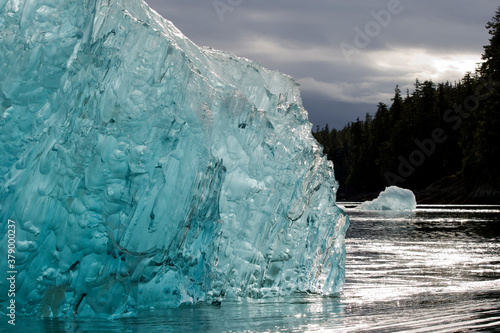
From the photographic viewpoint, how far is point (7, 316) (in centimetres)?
982

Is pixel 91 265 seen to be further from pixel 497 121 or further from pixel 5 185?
pixel 497 121

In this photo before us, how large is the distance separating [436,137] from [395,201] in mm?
40542

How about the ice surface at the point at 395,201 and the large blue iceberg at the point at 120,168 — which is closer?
the large blue iceberg at the point at 120,168

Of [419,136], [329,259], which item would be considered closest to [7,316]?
[329,259]

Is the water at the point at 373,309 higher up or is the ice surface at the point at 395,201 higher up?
the ice surface at the point at 395,201

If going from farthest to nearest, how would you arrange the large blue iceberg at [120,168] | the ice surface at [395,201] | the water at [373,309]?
the ice surface at [395,201]
the large blue iceberg at [120,168]
the water at [373,309]

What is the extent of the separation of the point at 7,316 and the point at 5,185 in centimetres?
198

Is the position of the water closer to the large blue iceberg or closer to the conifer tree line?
the large blue iceberg

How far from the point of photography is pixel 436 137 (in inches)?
4092

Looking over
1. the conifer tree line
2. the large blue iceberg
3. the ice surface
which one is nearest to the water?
the large blue iceberg

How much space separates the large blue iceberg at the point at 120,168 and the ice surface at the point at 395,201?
55.4 m

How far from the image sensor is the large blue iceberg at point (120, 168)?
32.3ft

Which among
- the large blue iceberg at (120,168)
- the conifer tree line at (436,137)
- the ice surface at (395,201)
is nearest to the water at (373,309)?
the large blue iceberg at (120,168)

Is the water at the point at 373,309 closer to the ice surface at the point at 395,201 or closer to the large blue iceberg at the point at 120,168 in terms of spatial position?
the large blue iceberg at the point at 120,168
